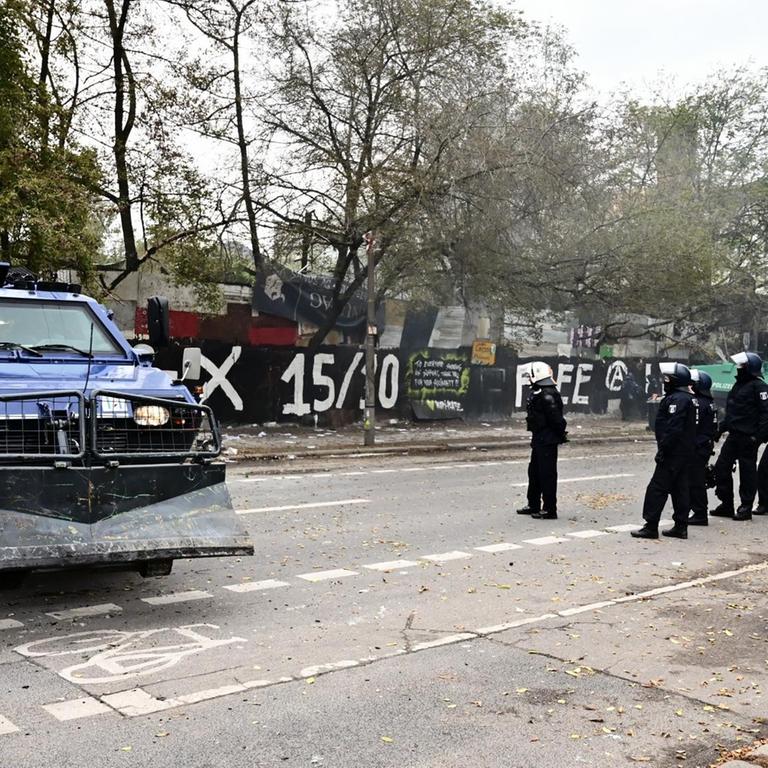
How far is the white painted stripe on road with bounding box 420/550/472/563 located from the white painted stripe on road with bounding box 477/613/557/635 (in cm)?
205

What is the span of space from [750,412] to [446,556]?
5.10 meters

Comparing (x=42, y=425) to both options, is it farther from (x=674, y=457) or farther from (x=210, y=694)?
(x=674, y=457)

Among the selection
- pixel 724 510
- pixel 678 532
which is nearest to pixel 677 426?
pixel 678 532

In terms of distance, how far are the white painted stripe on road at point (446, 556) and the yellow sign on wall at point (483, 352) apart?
717 inches

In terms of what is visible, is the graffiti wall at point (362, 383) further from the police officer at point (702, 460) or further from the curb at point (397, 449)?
the police officer at point (702, 460)

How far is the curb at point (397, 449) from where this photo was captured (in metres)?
18.5

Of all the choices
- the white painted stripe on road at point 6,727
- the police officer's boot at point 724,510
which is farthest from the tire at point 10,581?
the police officer's boot at point 724,510

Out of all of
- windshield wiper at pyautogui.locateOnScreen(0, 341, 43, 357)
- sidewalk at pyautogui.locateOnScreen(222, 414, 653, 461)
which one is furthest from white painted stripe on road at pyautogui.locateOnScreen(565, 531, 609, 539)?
sidewalk at pyautogui.locateOnScreen(222, 414, 653, 461)

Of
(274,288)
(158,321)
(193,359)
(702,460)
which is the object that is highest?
(274,288)

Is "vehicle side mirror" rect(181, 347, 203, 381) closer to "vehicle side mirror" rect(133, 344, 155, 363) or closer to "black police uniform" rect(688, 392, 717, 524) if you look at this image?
"vehicle side mirror" rect(133, 344, 155, 363)

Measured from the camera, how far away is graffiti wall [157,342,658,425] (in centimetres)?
2191

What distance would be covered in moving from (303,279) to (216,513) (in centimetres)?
1848

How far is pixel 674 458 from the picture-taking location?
1094cm

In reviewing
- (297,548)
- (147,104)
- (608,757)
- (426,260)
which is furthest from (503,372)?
(608,757)
